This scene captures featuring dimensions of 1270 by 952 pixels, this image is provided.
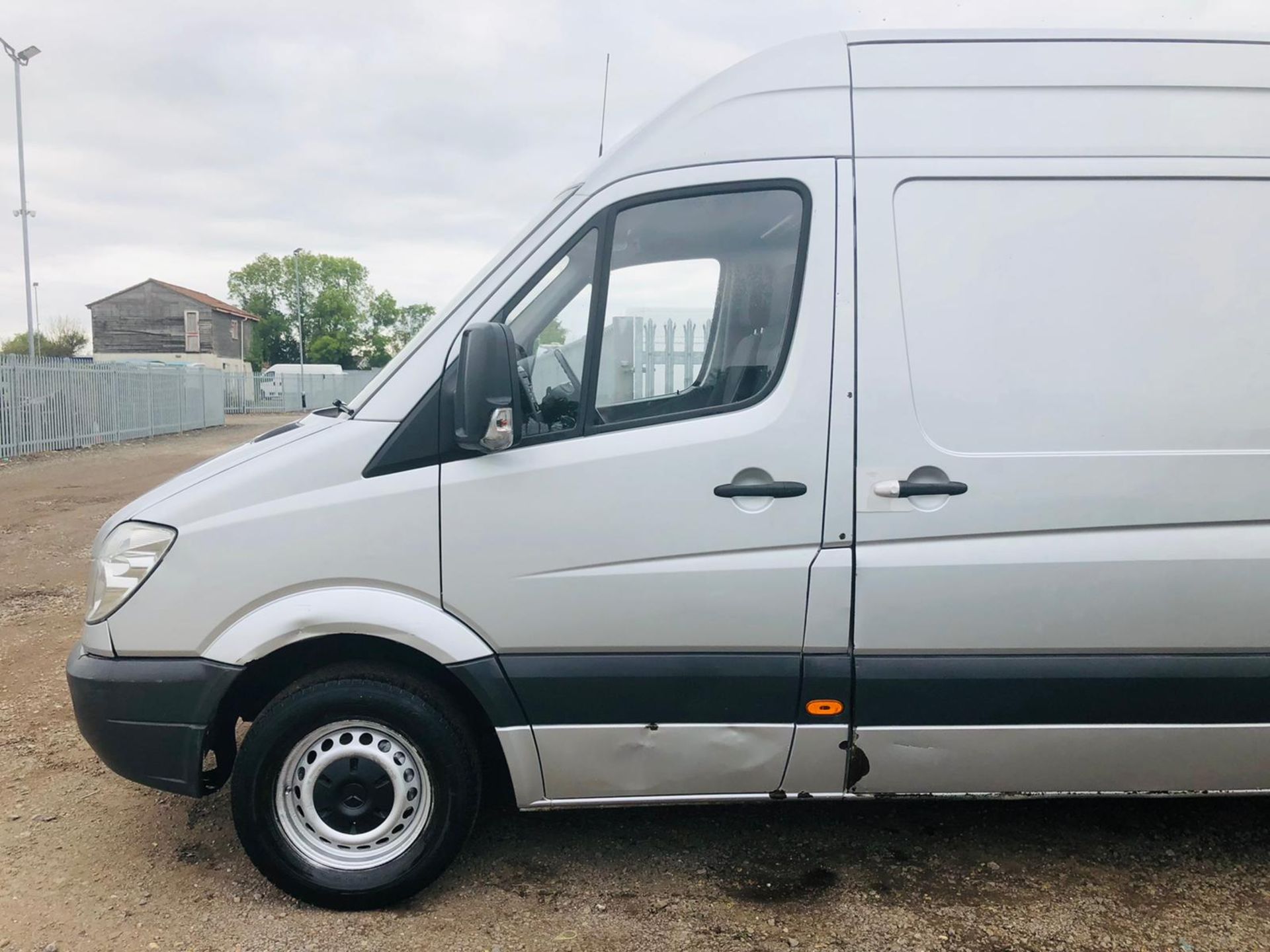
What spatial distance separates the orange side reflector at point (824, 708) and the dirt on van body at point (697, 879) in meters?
0.66

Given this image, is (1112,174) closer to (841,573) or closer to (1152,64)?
(1152,64)

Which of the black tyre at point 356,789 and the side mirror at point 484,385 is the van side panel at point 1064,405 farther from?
the black tyre at point 356,789

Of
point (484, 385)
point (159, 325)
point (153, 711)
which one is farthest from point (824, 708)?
point (159, 325)

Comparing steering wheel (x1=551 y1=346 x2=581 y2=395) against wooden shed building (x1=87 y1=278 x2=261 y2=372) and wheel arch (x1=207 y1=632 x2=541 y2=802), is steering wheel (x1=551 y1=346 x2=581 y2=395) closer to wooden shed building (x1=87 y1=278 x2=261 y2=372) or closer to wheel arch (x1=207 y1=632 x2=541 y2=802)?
wheel arch (x1=207 y1=632 x2=541 y2=802)

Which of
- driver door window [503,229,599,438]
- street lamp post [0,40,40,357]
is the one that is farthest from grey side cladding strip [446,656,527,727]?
street lamp post [0,40,40,357]

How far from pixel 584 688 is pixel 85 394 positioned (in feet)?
67.9

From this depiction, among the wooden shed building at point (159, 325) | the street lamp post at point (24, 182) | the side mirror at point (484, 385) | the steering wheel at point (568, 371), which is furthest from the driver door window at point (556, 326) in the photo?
the wooden shed building at point (159, 325)

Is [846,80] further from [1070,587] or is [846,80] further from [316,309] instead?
[316,309]

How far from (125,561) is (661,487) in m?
1.68

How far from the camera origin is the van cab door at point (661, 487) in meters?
2.86

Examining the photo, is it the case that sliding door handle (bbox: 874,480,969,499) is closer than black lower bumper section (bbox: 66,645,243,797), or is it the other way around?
sliding door handle (bbox: 874,480,969,499)

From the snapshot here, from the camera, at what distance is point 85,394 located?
2012 centimetres

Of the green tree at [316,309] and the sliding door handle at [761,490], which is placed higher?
the green tree at [316,309]

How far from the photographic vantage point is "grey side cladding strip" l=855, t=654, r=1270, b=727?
293cm
